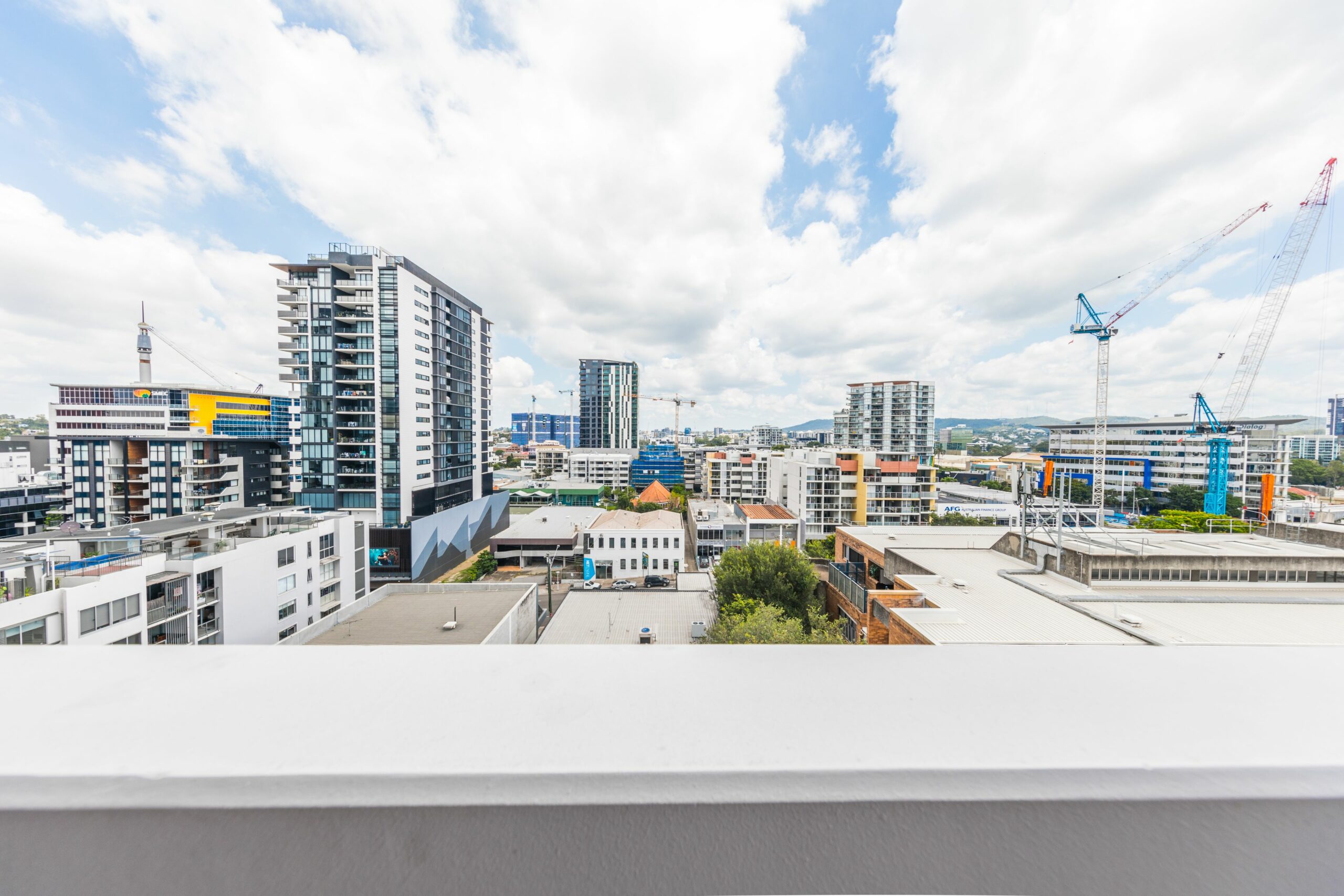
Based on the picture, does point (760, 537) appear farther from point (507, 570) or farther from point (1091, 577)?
point (1091, 577)

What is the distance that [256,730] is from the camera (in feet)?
1.78

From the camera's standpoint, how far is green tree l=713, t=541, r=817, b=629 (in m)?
11.9

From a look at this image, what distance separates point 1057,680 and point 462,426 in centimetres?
2522

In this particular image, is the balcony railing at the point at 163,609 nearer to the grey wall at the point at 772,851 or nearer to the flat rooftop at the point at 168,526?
the flat rooftop at the point at 168,526

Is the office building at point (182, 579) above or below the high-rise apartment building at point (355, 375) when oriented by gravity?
below

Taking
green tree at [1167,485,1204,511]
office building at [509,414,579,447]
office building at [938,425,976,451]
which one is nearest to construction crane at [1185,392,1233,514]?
green tree at [1167,485,1204,511]

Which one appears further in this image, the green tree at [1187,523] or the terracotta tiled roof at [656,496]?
the terracotta tiled roof at [656,496]

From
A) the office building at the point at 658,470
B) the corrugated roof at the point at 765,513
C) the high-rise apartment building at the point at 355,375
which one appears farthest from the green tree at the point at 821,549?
the office building at the point at 658,470

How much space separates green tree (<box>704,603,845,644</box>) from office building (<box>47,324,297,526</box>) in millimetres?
18519

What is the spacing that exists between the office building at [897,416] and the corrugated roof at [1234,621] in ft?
123

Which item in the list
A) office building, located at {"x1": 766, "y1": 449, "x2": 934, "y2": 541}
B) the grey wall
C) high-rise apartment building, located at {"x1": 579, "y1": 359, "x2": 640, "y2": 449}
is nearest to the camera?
the grey wall

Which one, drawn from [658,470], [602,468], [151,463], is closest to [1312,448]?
[658,470]

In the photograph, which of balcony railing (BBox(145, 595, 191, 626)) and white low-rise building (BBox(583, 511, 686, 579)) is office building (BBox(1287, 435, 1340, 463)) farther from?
balcony railing (BBox(145, 595, 191, 626))

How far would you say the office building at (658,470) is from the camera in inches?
1816
